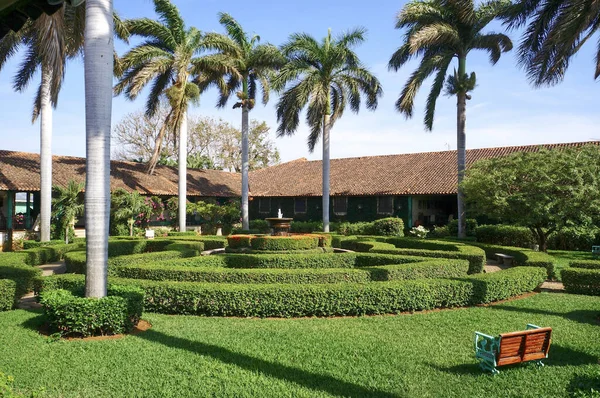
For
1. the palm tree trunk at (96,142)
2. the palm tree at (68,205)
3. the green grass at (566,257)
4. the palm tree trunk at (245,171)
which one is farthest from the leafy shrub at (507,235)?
the palm tree at (68,205)

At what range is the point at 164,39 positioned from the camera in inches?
938

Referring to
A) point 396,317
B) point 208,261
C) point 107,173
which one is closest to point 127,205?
point 208,261

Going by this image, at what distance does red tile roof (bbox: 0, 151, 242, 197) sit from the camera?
2302cm

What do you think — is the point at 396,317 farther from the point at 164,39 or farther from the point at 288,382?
the point at 164,39

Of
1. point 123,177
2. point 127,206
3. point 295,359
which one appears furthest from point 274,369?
point 123,177

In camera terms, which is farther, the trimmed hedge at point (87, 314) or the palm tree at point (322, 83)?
the palm tree at point (322, 83)

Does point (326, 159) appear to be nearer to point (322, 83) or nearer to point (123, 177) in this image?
point (322, 83)

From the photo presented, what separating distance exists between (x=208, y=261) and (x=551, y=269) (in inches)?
388

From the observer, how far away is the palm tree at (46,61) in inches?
511

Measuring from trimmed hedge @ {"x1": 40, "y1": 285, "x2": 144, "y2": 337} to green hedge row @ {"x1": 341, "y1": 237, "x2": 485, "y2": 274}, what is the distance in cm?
962

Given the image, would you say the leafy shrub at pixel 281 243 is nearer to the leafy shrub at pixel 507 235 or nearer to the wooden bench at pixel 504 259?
the wooden bench at pixel 504 259

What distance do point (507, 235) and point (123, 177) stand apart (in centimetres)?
2222

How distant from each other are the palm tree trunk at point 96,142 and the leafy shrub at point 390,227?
19661 mm

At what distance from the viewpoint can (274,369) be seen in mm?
5535
